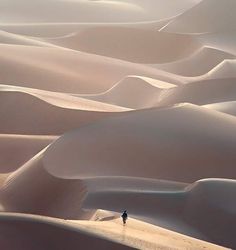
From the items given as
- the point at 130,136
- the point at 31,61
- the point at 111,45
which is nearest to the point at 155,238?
the point at 130,136

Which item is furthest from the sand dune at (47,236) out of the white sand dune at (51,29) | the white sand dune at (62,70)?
the white sand dune at (51,29)

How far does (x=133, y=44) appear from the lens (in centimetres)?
1299

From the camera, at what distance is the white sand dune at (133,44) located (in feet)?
41.4

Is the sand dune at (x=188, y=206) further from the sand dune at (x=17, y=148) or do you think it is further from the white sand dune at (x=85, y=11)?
the white sand dune at (x=85, y=11)

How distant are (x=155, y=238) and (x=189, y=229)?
640 millimetres

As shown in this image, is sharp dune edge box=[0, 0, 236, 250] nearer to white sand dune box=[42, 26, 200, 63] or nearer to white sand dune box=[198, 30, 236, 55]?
white sand dune box=[42, 26, 200, 63]

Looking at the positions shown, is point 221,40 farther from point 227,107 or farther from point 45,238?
point 45,238

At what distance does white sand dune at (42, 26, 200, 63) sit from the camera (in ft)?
41.4

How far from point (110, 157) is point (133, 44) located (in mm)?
7449

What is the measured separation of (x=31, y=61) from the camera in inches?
404

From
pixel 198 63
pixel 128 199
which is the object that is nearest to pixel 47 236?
pixel 128 199

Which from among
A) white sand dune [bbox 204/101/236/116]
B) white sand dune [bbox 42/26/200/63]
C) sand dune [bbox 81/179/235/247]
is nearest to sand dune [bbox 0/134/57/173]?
sand dune [bbox 81/179/235/247]

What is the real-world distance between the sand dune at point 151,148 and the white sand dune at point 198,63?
5.25 meters

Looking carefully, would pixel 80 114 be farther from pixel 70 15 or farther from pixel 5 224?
pixel 70 15
